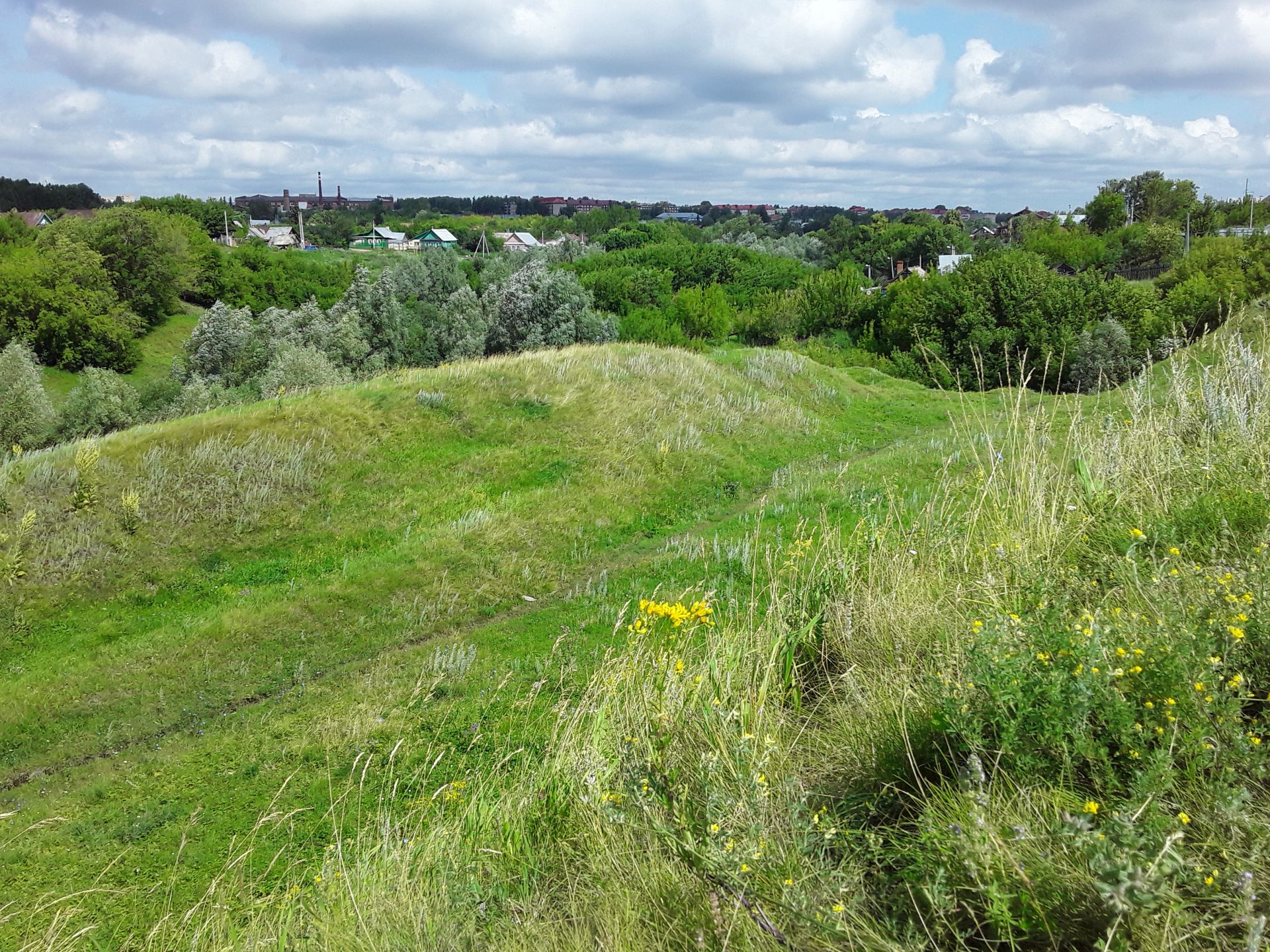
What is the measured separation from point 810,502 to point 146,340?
199 ft

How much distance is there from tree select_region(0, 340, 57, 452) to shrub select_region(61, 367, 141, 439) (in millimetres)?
757

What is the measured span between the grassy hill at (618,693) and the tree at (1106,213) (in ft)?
271

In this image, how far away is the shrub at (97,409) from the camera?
105ft

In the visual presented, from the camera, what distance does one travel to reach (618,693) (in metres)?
5.07

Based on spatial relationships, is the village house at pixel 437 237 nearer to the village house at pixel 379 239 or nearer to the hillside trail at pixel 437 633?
the village house at pixel 379 239

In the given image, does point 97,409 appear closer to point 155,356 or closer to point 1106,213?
point 155,356

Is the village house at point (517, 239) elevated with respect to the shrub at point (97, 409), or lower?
elevated

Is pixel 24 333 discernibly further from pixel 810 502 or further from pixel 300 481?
pixel 810 502

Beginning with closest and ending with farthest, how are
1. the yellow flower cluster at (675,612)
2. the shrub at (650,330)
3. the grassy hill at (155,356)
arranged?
the yellow flower cluster at (675,612), the grassy hill at (155,356), the shrub at (650,330)

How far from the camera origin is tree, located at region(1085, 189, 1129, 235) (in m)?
80.6

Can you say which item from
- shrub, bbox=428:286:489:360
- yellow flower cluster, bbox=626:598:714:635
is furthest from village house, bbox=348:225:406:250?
yellow flower cluster, bbox=626:598:714:635

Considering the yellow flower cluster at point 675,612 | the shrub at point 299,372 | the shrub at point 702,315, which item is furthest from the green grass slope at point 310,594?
the shrub at point 702,315

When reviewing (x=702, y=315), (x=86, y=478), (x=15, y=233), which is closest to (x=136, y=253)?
(x=15, y=233)

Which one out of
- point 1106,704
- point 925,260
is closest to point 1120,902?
point 1106,704
